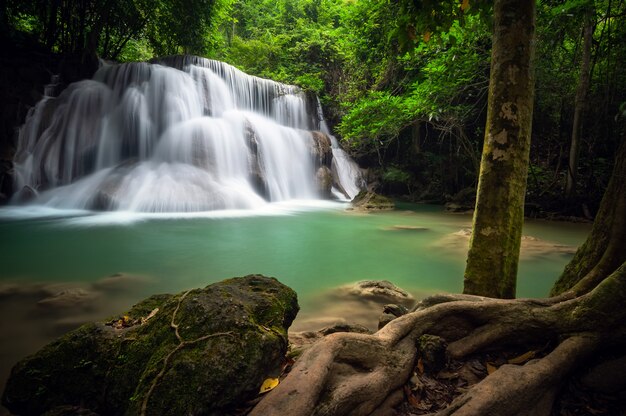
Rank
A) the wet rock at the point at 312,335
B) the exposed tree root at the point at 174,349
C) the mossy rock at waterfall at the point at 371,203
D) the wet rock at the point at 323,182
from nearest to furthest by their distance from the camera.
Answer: the exposed tree root at the point at 174,349 < the wet rock at the point at 312,335 < the mossy rock at waterfall at the point at 371,203 < the wet rock at the point at 323,182

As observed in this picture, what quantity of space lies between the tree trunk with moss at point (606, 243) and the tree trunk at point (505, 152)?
1.49 ft

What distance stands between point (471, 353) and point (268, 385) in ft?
4.26

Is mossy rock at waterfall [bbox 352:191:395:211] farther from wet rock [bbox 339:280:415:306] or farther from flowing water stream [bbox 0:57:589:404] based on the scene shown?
wet rock [bbox 339:280:415:306]

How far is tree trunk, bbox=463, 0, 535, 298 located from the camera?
8.95 feet

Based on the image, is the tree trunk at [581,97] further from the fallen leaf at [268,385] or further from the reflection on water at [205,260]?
the fallen leaf at [268,385]

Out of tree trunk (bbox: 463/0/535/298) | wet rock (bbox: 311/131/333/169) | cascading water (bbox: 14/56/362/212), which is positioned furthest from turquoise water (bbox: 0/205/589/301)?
wet rock (bbox: 311/131/333/169)

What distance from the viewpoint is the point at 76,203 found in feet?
36.8

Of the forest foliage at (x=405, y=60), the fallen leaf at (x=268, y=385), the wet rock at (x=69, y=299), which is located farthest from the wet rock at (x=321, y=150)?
the fallen leaf at (x=268, y=385)

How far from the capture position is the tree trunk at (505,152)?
2.73 metres

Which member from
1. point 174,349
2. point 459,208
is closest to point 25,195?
point 174,349

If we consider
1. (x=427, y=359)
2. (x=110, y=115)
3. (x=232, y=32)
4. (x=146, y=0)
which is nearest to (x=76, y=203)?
(x=110, y=115)

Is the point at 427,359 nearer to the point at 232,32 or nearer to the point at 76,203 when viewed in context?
the point at 76,203

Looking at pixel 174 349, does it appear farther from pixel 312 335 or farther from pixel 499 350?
pixel 499 350

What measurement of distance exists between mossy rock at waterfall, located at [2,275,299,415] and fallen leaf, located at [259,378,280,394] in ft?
0.09
